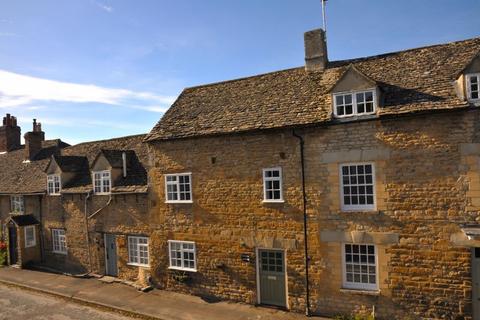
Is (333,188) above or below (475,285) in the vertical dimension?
above

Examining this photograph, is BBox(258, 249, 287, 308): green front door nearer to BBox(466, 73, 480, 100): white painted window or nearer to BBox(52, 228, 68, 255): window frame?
BBox(466, 73, 480, 100): white painted window

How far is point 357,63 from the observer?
1548 centimetres

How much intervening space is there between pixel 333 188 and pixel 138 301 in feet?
32.1

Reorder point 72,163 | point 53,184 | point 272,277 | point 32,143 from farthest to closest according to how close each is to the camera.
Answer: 1. point 32,143
2. point 72,163
3. point 53,184
4. point 272,277

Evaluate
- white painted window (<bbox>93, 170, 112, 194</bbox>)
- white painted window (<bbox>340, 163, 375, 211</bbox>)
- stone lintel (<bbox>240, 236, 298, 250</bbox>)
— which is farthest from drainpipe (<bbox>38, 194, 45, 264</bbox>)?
white painted window (<bbox>340, 163, 375, 211</bbox>)

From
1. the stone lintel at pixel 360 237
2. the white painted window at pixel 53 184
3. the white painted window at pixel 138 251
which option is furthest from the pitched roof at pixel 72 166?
the stone lintel at pixel 360 237

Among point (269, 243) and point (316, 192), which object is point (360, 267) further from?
point (269, 243)

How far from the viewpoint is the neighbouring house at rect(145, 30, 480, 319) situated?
451 inches

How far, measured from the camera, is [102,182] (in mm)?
19766

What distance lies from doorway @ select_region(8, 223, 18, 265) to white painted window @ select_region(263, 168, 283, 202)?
59.1ft

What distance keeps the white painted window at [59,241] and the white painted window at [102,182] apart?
435cm

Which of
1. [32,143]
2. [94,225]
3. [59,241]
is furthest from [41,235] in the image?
[32,143]

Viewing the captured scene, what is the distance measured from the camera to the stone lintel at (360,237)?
40.2 ft

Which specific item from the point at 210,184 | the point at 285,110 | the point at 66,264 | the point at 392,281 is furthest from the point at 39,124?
the point at 392,281
